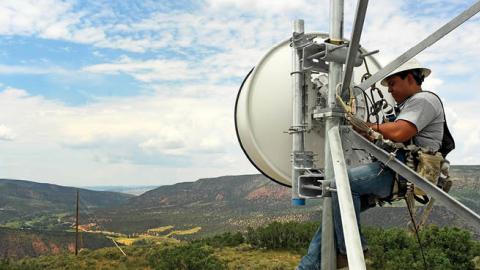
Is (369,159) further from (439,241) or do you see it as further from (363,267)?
(439,241)

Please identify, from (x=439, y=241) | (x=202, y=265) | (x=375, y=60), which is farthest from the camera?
(x=202, y=265)

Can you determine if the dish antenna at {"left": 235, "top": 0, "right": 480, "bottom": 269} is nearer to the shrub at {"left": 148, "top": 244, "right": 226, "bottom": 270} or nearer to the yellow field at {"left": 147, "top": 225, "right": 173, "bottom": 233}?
the shrub at {"left": 148, "top": 244, "right": 226, "bottom": 270}

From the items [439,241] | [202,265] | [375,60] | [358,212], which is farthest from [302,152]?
[202,265]

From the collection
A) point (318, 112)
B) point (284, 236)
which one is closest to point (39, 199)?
point (284, 236)

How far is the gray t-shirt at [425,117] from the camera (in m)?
3.79

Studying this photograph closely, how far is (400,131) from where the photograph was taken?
373cm

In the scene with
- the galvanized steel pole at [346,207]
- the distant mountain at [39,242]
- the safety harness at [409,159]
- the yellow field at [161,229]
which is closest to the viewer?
the galvanized steel pole at [346,207]

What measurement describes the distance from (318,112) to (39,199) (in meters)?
121

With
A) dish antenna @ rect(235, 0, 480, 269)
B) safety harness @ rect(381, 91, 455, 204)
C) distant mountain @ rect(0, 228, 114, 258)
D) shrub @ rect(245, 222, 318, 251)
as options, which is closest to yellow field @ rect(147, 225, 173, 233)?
distant mountain @ rect(0, 228, 114, 258)

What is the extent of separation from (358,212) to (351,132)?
0.63 meters

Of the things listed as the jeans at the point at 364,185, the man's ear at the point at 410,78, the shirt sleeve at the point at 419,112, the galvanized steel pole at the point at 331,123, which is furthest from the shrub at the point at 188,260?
the shirt sleeve at the point at 419,112

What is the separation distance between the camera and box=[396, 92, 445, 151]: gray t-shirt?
Answer: 379 centimetres

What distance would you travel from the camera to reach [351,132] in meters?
3.86

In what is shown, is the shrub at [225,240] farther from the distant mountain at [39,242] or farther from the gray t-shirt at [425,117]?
the distant mountain at [39,242]
